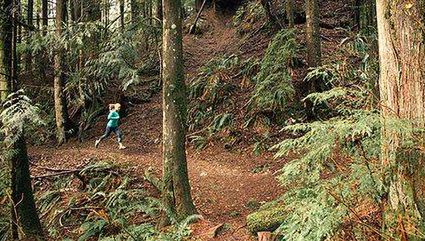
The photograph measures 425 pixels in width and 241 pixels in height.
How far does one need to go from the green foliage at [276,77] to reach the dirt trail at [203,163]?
169 centimetres

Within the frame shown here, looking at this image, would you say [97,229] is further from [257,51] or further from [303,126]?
[257,51]

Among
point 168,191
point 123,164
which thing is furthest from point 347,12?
point 168,191

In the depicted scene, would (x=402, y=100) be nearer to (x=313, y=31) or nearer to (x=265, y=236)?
(x=265, y=236)

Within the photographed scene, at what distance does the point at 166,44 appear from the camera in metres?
6.88

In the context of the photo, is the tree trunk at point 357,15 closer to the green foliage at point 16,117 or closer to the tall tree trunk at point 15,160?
the tall tree trunk at point 15,160

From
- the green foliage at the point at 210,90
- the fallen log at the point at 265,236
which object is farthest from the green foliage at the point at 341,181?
the green foliage at the point at 210,90

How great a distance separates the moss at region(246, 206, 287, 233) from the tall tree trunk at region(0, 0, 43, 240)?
370 cm

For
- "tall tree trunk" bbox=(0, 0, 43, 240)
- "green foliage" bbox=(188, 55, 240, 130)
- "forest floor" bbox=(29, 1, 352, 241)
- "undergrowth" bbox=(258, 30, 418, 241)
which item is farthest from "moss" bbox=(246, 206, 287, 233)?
"green foliage" bbox=(188, 55, 240, 130)

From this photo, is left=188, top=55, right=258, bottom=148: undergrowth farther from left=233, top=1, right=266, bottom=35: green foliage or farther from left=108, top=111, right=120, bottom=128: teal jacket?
left=233, top=1, right=266, bottom=35: green foliage

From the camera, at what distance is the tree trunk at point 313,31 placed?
10.4 metres

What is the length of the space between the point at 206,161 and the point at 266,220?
5.28 meters

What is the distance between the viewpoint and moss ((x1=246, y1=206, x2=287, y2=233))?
5883 mm

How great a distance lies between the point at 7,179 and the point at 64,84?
857cm

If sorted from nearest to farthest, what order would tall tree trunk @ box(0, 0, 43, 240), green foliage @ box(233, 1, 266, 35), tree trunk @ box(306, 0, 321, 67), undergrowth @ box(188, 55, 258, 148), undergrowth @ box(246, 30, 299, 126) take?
tall tree trunk @ box(0, 0, 43, 240), tree trunk @ box(306, 0, 321, 67), undergrowth @ box(246, 30, 299, 126), undergrowth @ box(188, 55, 258, 148), green foliage @ box(233, 1, 266, 35)
